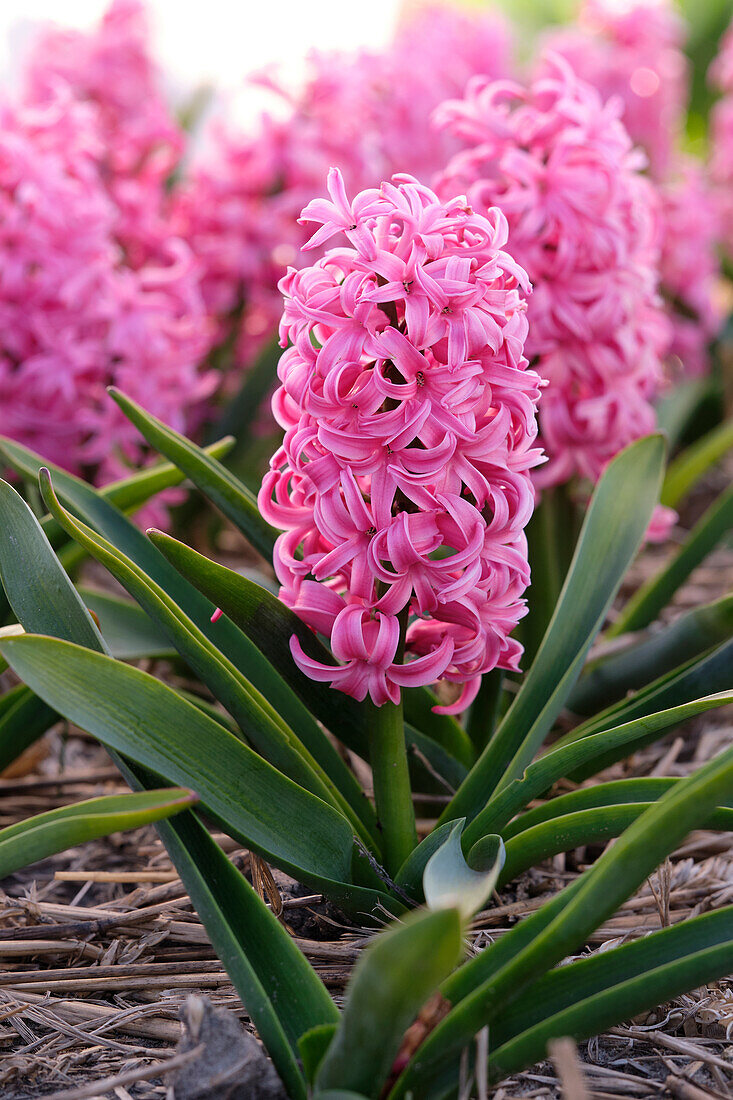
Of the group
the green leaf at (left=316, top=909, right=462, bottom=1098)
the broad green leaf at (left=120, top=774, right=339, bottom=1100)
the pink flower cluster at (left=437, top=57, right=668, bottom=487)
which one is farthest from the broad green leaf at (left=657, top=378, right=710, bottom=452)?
the green leaf at (left=316, top=909, right=462, bottom=1098)

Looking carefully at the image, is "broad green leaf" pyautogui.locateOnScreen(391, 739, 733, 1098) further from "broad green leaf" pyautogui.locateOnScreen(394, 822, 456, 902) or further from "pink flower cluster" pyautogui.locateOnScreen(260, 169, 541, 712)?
"pink flower cluster" pyautogui.locateOnScreen(260, 169, 541, 712)

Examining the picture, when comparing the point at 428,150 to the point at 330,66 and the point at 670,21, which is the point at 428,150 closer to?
the point at 330,66

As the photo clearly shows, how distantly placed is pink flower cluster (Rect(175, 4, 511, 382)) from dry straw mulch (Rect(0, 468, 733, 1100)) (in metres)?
1.52

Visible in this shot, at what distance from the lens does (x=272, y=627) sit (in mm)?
1306

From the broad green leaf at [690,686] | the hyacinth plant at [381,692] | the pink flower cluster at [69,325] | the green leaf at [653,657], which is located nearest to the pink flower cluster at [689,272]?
the green leaf at [653,657]

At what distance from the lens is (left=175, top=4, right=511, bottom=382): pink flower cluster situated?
268cm

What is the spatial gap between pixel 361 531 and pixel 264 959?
0.48m

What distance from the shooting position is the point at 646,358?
176 centimetres

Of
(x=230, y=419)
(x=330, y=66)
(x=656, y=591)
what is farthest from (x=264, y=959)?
(x=330, y=66)

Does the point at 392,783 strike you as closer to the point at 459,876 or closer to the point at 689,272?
the point at 459,876

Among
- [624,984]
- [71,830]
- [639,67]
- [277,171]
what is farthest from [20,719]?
[639,67]

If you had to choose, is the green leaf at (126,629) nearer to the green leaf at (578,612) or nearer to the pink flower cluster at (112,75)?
the green leaf at (578,612)

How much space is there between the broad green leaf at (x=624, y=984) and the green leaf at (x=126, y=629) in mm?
853

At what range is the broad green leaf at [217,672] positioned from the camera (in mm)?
1137
